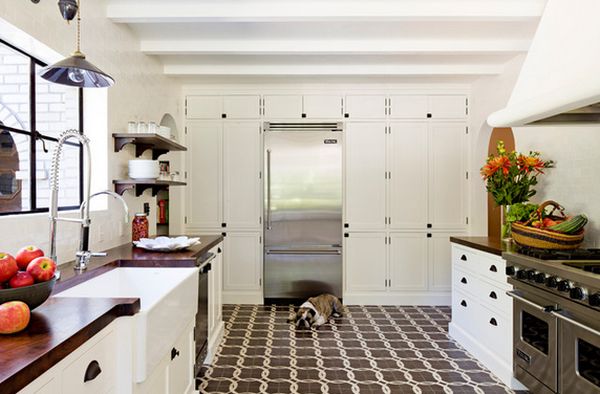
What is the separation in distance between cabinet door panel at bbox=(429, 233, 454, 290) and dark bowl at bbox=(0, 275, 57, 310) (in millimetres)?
3971

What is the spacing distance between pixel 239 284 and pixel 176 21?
9.30ft

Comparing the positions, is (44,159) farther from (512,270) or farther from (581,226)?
(581,226)

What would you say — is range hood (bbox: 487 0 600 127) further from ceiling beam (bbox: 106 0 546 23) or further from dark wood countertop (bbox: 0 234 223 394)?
dark wood countertop (bbox: 0 234 223 394)

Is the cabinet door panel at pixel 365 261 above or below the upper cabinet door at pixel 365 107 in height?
below

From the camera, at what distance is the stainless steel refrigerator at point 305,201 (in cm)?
432

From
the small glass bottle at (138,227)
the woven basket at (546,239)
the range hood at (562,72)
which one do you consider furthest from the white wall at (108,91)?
the woven basket at (546,239)

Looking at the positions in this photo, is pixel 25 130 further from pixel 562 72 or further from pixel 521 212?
pixel 521 212

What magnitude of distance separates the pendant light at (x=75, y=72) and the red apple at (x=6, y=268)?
0.93 metres

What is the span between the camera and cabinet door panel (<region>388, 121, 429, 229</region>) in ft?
14.4

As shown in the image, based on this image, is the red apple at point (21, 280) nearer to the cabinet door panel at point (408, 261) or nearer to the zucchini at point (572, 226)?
the zucchini at point (572, 226)

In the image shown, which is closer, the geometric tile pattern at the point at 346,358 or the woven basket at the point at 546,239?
the woven basket at the point at 546,239

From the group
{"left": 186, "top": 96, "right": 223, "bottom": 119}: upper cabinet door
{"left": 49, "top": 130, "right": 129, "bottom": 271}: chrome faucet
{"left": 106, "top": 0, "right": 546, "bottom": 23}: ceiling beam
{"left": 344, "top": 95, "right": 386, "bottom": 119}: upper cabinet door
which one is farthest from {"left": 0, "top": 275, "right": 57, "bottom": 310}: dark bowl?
{"left": 344, "top": 95, "right": 386, "bottom": 119}: upper cabinet door

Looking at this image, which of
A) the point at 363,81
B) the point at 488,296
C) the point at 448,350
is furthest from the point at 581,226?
the point at 363,81

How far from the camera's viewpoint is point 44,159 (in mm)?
2199
